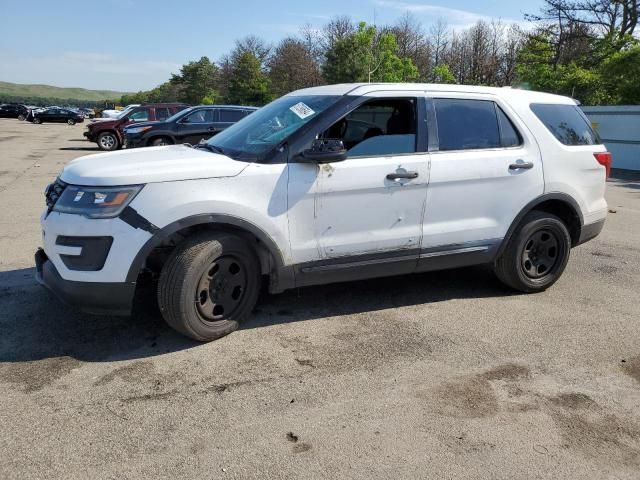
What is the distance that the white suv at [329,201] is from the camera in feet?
11.8

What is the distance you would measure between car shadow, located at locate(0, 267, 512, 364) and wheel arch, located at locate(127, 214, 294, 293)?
0.51 m

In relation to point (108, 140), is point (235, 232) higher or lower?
lower

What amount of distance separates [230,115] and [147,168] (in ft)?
40.4

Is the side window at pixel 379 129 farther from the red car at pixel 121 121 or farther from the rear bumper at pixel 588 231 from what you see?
the red car at pixel 121 121

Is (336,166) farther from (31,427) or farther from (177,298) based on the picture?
(31,427)

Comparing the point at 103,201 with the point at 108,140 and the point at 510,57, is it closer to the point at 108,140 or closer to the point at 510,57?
the point at 108,140

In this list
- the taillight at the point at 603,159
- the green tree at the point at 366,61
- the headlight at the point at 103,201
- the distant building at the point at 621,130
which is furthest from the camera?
the green tree at the point at 366,61

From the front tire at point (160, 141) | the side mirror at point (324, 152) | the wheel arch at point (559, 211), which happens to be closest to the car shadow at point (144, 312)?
the wheel arch at point (559, 211)

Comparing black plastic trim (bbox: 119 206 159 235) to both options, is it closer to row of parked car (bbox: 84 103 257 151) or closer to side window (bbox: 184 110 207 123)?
row of parked car (bbox: 84 103 257 151)

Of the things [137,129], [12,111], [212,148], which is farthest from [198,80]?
[212,148]

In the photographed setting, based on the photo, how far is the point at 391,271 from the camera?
175 inches

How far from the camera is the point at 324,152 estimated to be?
391 centimetres

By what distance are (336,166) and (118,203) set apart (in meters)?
1.55

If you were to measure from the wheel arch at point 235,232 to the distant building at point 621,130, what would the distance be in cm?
1760
